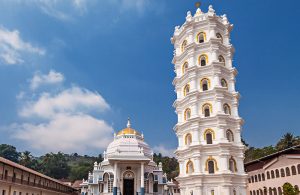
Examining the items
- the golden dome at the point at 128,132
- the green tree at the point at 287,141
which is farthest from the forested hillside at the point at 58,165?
the golden dome at the point at 128,132

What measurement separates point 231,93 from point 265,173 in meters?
20.8

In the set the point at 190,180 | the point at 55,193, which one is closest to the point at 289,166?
the point at 190,180

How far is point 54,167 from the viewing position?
126m

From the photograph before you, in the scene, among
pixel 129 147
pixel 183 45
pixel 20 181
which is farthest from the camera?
pixel 129 147

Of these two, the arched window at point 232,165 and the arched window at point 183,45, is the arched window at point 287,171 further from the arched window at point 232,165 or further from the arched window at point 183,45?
the arched window at point 183,45

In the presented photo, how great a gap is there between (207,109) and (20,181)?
2825 centimetres

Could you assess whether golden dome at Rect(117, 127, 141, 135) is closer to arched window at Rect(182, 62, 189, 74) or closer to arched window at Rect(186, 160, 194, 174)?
arched window at Rect(182, 62, 189, 74)

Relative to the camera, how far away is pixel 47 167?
124750 millimetres

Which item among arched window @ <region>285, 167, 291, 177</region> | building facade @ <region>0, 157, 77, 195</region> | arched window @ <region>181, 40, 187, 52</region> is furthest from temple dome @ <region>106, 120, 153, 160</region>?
arched window @ <region>285, 167, 291, 177</region>

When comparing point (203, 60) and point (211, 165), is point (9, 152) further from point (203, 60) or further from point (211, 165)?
point (211, 165)

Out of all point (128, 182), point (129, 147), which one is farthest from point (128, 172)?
point (129, 147)

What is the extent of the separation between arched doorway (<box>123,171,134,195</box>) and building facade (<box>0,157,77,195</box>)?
570 inches

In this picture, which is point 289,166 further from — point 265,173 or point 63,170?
point 63,170

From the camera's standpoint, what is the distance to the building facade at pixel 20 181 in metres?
36.7
